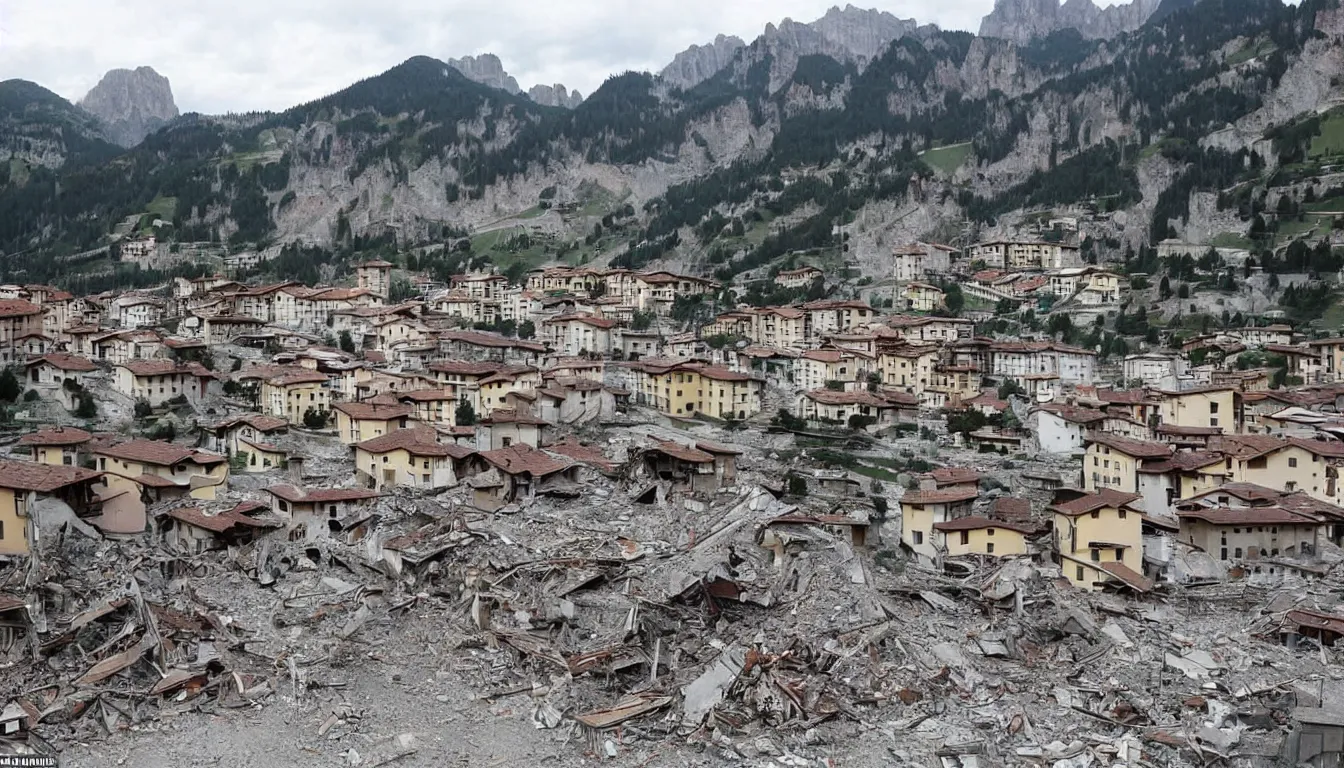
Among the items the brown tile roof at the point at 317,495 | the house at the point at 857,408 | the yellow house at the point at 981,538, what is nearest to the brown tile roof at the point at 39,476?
the brown tile roof at the point at 317,495

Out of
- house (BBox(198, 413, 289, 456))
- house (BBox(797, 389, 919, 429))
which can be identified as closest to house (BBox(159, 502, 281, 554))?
house (BBox(198, 413, 289, 456))

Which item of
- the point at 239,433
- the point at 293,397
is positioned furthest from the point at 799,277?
the point at 239,433

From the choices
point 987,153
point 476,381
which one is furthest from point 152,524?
point 987,153

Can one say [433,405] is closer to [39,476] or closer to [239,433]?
[239,433]

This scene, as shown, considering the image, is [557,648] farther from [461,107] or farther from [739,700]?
[461,107]

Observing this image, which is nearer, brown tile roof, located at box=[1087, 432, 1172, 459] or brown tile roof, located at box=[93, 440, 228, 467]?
brown tile roof, located at box=[93, 440, 228, 467]

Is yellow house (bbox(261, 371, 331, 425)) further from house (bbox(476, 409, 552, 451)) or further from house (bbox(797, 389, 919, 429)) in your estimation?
house (bbox(797, 389, 919, 429))

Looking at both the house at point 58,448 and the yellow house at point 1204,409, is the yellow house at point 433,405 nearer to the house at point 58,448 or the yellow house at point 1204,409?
the house at point 58,448
